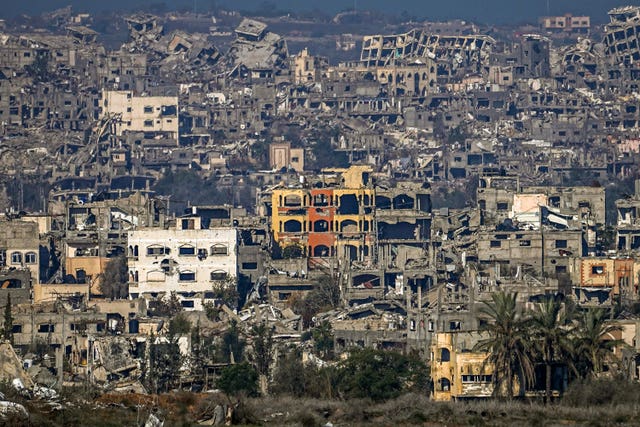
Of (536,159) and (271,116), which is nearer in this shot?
(536,159)

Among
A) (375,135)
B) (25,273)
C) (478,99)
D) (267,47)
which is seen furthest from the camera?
(267,47)

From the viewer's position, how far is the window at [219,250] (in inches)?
2514

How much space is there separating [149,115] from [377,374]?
66105 mm

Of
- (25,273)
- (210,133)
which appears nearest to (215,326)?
(25,273)

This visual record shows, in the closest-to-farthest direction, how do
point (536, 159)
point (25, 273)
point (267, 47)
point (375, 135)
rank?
point (25, 273) → point (536, 159) → point (375, 135) → point (267, 47)

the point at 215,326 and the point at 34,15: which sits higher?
the point at 34,15

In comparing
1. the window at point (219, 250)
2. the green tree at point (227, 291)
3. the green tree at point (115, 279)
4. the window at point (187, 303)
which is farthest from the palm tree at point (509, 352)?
the window at point (219, 250)

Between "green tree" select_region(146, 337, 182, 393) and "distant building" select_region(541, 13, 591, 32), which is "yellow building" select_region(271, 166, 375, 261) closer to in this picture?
"green tree" select_region(146, 337, 182, 393)

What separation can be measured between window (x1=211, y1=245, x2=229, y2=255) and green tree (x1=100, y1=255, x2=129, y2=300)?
2.38 m

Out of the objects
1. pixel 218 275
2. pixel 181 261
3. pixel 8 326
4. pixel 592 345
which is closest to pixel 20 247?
pixel 181 261

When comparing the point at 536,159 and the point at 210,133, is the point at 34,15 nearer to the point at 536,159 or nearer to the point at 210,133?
the point at 210,133

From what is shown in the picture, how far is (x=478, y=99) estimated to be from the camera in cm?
11638

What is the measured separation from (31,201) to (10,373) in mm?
51848

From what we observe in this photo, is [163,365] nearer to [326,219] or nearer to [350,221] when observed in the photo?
[326,219]
